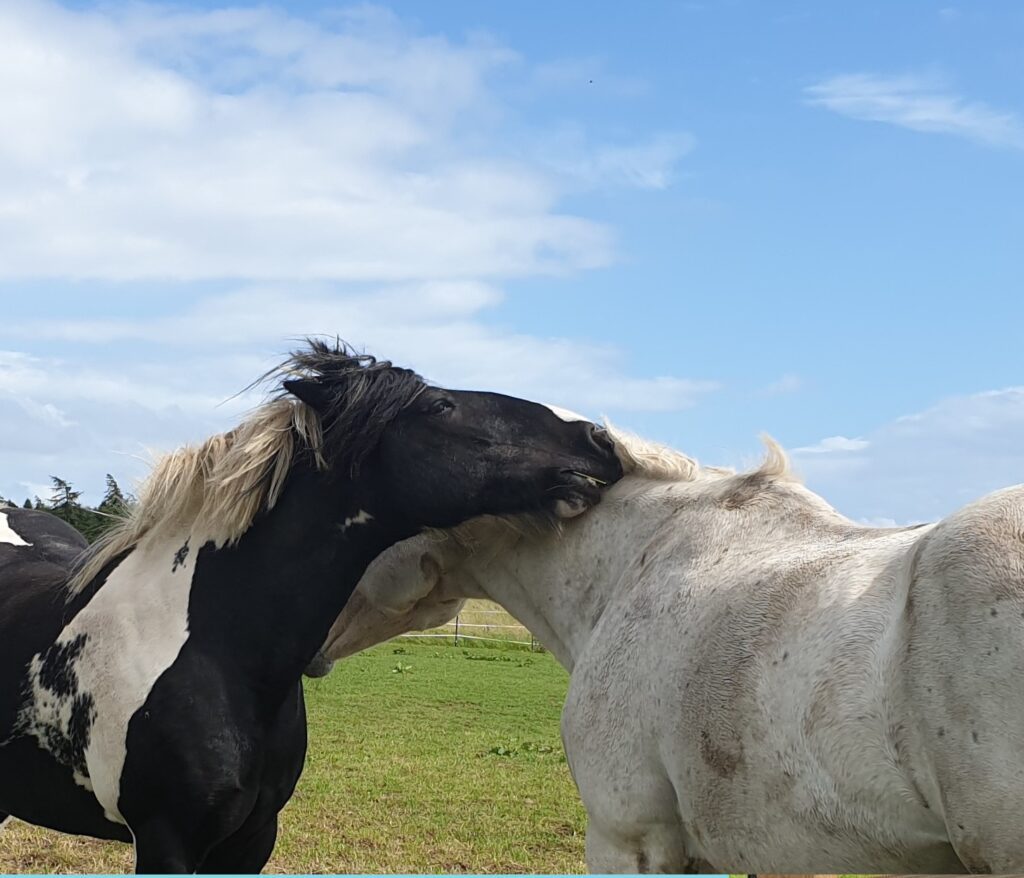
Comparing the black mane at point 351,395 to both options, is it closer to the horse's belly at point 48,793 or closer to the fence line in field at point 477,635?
the horse's belly at point 48,793

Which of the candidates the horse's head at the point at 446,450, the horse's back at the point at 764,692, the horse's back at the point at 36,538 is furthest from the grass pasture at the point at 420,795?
the horse's back at the point at 764,692

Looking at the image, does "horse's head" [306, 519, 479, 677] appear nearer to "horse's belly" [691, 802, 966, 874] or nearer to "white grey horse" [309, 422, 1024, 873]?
"white grey horse" [309, 422, 1024, 873]

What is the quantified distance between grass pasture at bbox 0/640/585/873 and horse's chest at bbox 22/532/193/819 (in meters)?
2.81

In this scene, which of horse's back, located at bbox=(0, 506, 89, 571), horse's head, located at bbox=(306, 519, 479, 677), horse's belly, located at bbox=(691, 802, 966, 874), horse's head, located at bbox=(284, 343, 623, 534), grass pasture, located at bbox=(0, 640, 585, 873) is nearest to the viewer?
horse's belly, located at bbox=(691, 802, 966, 874)

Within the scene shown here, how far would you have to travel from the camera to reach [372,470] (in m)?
3.57

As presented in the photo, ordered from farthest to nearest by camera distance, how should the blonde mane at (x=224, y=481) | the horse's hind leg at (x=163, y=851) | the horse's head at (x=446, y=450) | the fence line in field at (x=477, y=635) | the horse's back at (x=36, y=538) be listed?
the fence line in field at (x=477, y=635), the horse's back at (x=36, y=538), the blonde mane at (x=224, y=481), the horse's head at (x=446, y=450), the horse's hind leg at (x=163, y=851)

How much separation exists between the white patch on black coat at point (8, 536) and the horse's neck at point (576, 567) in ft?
7.49

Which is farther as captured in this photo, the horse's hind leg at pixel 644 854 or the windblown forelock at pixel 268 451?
the windblown forelock at pixel 268 451

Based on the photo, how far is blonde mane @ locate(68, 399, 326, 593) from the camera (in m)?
3.62

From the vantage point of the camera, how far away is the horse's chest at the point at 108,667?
3.44 meters

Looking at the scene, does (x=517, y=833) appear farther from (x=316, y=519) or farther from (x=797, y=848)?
(x=797, y=848)

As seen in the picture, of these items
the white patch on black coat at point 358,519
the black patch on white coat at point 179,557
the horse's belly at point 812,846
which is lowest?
the horse's belly at point 812,846

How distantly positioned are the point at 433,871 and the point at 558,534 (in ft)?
11.2

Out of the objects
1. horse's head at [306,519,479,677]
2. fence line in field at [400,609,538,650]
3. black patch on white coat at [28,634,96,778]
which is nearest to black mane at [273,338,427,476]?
horse's head at [306,519,479,677]
